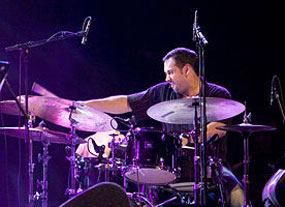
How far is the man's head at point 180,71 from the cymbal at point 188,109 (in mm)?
628

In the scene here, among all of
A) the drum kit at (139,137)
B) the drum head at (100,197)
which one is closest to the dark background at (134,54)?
the drum kit at (139,137)

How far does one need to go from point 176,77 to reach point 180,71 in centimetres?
7

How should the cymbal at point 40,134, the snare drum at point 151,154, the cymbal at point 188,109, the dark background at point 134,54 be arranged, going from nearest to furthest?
the cymbal at point 188,109 < the snare drum at point 151,154 < the cymbal at point 40,134 < the dark background at point 134,54

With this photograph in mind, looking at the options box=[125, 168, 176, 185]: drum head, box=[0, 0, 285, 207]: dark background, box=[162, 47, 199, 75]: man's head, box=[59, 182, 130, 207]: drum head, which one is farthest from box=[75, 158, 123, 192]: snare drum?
box=[59, 182, 130, 207]: drum head

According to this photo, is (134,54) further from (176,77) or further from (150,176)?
(150,176)

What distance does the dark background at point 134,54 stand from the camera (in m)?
5.00

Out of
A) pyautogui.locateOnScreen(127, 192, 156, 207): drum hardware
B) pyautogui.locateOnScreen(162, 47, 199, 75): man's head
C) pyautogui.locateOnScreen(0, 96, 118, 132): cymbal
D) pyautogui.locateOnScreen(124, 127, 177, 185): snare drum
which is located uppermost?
pyautogui.locateOnScreen(162, 47, 199, 75): man's head

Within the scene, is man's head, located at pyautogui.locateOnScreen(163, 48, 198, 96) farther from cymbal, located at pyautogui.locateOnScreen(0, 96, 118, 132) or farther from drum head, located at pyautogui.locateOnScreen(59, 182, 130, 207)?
drum head, located at pyautogui.locateOnScreen(59, 182, 130, 207)

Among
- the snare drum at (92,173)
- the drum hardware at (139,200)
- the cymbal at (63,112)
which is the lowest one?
the drum hardware at (139,200)

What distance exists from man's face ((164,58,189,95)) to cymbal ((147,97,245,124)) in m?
0.62

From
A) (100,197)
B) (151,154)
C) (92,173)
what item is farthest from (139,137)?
(100,197)

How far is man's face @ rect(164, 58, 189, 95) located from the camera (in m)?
3.85

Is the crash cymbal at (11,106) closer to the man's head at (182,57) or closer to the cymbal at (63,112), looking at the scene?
the cymbal at (63,112)

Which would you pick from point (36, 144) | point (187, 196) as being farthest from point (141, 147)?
point (36, 144)
